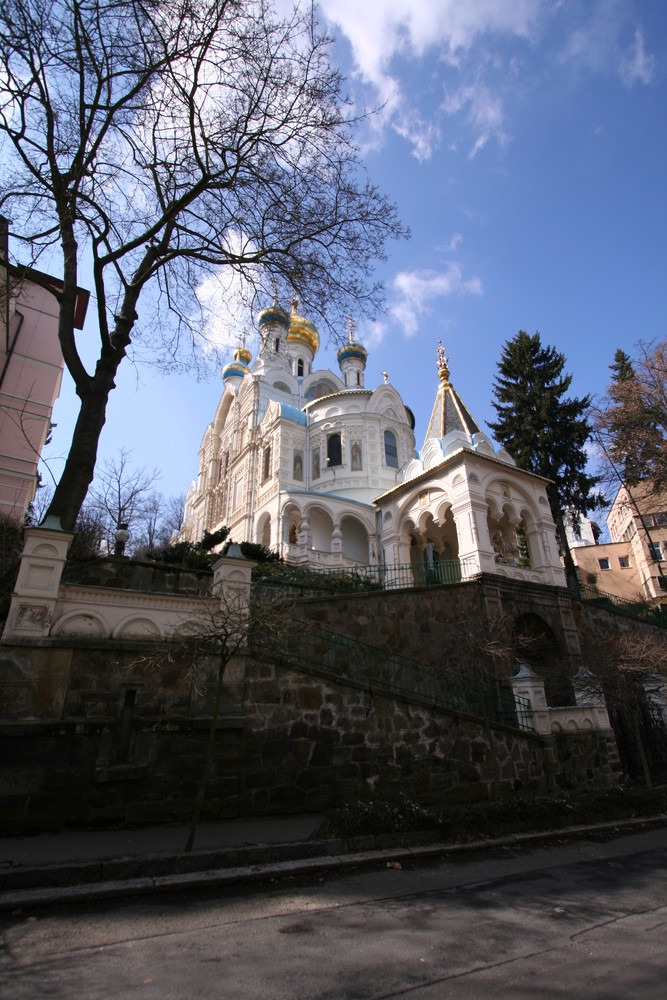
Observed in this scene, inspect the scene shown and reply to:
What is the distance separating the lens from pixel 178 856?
5.18 meters

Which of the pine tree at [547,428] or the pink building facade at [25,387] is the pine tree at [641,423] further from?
the pink building facade at [25,387]

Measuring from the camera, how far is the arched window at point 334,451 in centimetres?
2925

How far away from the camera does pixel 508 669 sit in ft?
45.3

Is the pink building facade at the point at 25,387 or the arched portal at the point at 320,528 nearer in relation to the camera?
the pink building facade at the point at 25,387

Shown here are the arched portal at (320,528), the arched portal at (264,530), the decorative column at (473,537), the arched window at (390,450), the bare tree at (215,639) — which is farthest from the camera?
the arched window at (390,450)

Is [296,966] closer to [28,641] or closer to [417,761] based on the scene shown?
[28,641]

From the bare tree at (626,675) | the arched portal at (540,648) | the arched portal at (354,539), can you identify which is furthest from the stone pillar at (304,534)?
the bare tree at (626,675)

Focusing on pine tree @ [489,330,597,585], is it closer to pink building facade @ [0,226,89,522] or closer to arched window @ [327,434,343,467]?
arched window @ [327,434,343,467]

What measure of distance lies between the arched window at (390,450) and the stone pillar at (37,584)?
23.4 m

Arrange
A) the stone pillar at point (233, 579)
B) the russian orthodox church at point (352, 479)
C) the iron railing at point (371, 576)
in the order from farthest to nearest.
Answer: the russian orthodox church at point (352, 479), the iron railing at point (371, 576), the stone pillar at point (233, 579)

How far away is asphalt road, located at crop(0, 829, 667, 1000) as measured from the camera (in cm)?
321

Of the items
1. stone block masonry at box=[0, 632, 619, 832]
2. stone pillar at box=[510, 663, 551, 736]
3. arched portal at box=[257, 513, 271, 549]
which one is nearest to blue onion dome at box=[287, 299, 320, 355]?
arched portal at box=[257, 513, 271, 549]

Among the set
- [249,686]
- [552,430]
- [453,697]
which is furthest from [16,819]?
[552,430]

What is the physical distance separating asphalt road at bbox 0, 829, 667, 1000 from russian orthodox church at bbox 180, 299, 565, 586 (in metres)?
11.2
